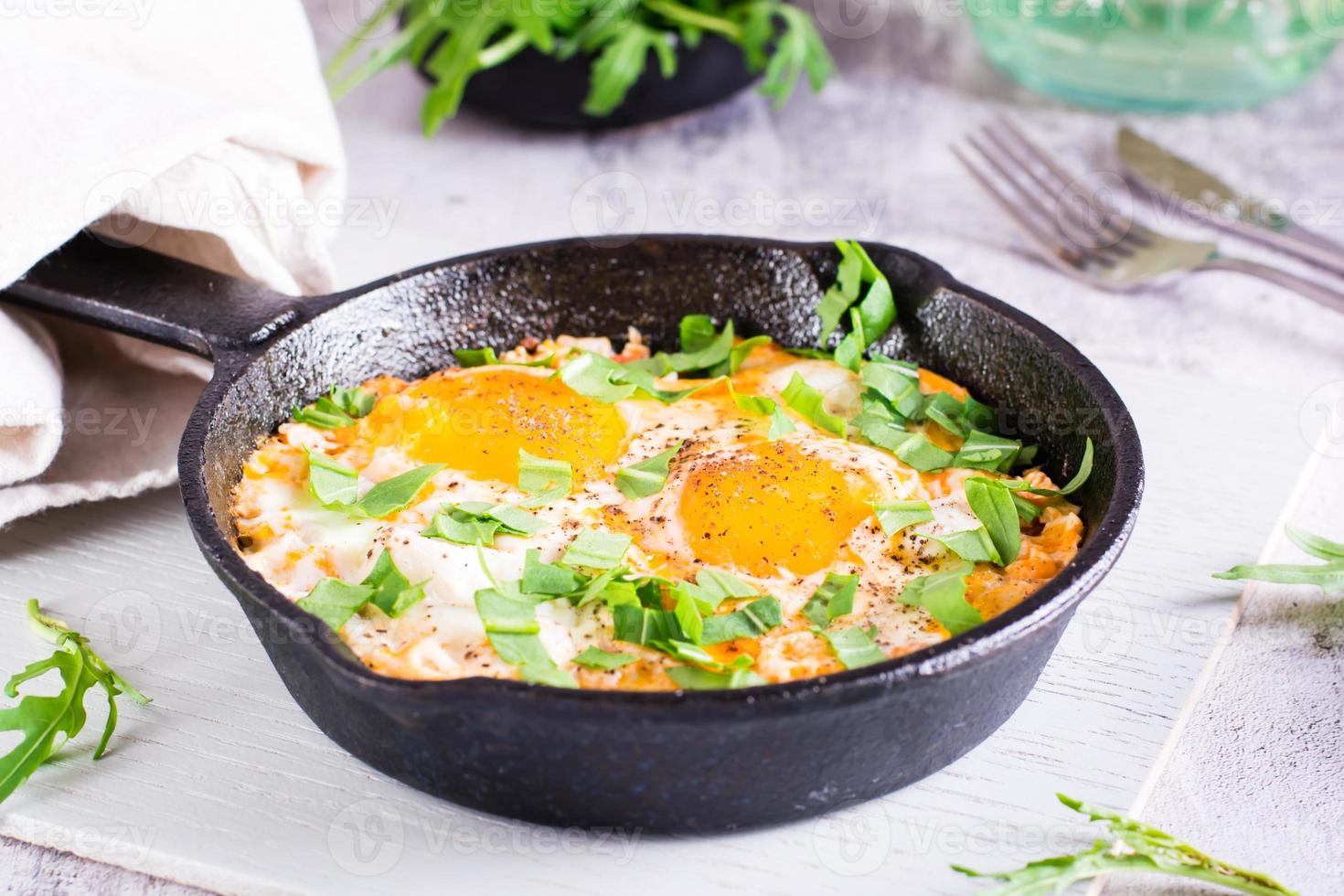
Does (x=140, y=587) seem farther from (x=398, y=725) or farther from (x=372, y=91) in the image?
(x=372, y=91)

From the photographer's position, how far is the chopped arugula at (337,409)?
105 inches

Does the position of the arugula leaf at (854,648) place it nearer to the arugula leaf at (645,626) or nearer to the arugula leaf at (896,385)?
the arugula leaf at (645,626)

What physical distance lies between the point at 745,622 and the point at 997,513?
A: 0.50 m

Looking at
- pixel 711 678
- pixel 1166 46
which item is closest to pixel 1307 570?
pixel 711 678

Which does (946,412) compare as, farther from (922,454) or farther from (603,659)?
(603,659)

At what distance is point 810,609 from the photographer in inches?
86.5

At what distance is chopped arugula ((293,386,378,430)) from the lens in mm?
2666

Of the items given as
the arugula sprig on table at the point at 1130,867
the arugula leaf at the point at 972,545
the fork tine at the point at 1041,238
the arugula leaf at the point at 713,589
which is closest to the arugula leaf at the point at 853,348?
the arugula leaf at the point at 972,545

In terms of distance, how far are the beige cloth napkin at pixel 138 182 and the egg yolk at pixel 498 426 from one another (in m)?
0.58

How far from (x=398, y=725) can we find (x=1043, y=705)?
108 centimetres

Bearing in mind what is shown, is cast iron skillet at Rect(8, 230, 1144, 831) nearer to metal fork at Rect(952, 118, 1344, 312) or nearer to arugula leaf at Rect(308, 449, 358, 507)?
arugula leaf at Rect(308, 449, 358, 507)

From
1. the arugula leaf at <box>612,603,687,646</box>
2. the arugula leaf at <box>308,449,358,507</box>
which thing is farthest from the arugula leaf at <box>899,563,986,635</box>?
the arugula leaf at <box>308,449,358,507</box>

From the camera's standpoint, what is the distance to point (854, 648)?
2059 millimetres

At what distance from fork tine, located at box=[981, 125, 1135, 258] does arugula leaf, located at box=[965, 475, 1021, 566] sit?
1781 millimetres
